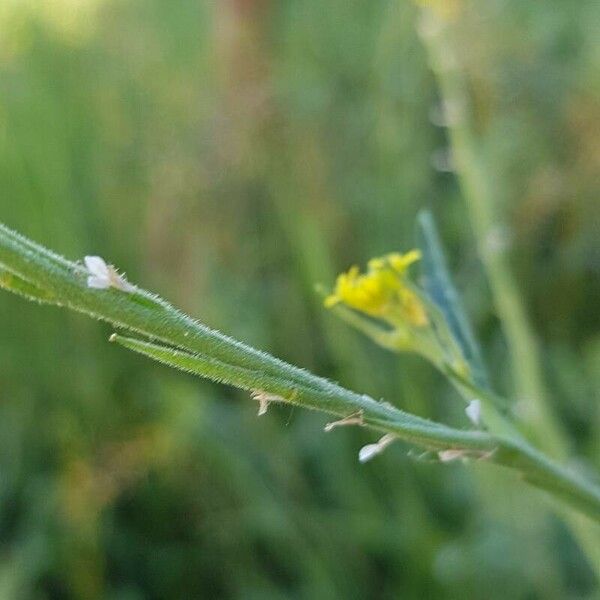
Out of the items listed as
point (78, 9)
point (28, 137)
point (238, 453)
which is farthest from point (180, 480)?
point (78, 9)

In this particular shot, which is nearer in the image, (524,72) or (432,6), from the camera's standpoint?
(432,6)

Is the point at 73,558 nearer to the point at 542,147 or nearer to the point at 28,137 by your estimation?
the point at 28,137

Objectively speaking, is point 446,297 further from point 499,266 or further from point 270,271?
point 270,271

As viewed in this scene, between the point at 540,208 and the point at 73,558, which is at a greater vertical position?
the point at 540,208

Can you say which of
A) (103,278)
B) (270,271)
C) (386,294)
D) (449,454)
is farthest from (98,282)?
(270,271)

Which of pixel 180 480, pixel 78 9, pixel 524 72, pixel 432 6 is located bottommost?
pixel 180 480

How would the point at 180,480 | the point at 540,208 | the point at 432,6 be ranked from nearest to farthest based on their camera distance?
1. the point at 432,6
2. the point at 180,480
3. the point at 540,208
